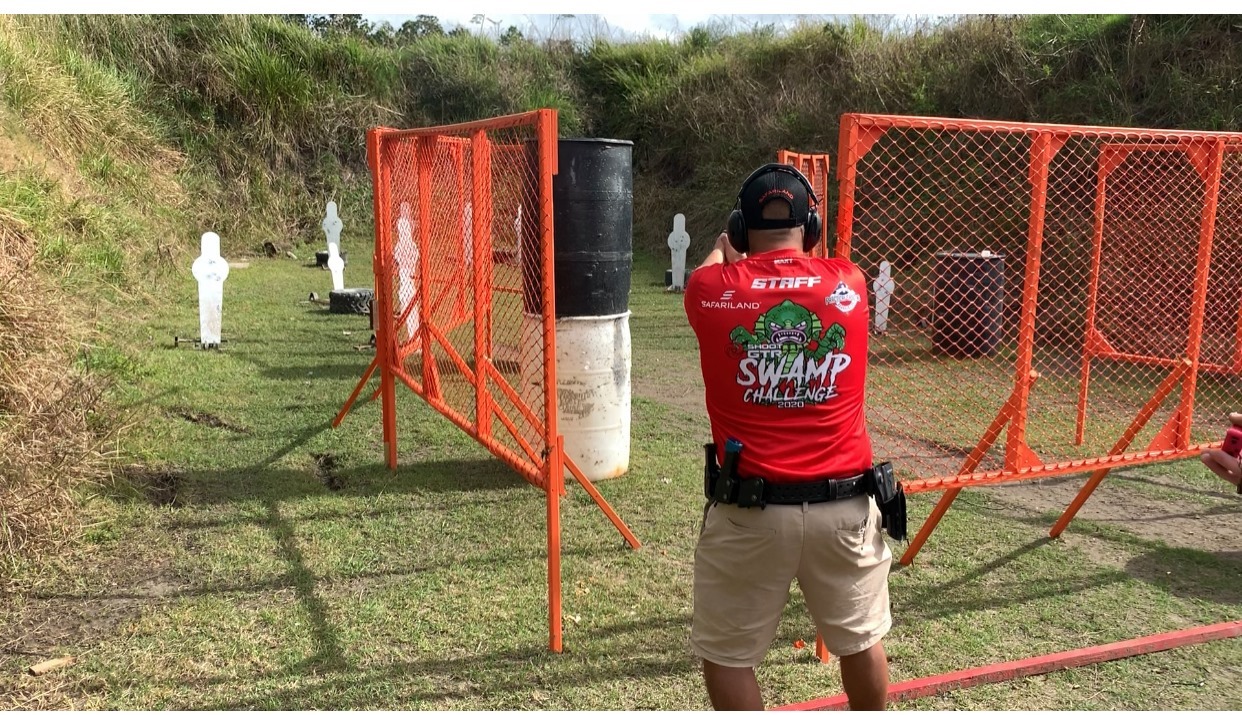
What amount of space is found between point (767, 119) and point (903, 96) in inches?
123

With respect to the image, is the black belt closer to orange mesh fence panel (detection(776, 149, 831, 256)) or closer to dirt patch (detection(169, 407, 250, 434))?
orange mesh fence panel (detection(776, 149, 831, 256))

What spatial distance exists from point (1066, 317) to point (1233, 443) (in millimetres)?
7959

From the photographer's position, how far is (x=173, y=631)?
12.8 ft

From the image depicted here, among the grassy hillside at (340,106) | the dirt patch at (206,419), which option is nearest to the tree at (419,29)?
the grassy hillside at (340,106)

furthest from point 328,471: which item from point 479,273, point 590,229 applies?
point 590,229

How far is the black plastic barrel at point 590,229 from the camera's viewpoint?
5.39 meters

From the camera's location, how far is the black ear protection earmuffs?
2.67 meters

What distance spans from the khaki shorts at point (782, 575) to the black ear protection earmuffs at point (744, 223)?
788 millimetres

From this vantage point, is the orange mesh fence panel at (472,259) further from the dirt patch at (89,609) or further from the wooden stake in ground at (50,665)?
the wooden stake in ground at (50,665)

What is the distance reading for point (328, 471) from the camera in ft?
20.1

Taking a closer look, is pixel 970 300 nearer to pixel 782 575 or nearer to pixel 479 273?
pixel 479 273

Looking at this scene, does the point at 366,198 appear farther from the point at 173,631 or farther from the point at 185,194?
the point at 173,631

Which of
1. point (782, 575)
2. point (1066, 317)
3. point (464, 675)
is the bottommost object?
point (464, 675)

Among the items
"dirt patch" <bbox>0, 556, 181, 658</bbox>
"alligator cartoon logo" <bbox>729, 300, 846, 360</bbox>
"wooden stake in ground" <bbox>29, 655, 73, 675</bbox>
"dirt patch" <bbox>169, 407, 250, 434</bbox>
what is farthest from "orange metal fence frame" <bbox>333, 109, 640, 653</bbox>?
"wooden stake in ground" <bbox>29, 655, 73, 675</bbox>
